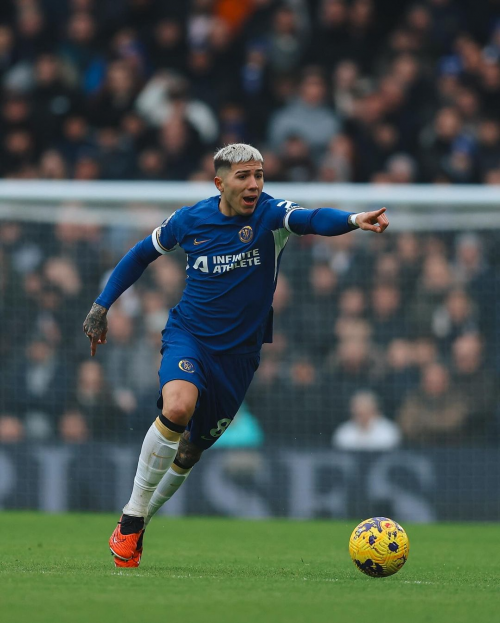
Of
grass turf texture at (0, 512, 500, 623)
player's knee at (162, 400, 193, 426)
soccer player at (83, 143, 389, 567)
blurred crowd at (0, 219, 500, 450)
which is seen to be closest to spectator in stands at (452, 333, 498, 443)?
blurred crowd at (0, 219, 500, 450)

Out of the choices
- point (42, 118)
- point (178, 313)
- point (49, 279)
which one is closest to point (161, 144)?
point (42, 118)

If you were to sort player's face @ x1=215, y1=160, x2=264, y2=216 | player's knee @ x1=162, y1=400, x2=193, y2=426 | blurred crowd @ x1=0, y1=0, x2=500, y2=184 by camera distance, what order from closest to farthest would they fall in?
1. player's knee @ x1=162, y1=400, x2=193, y2=426
2. player's face @ x1=215, y1=160, x2=264, y2=216
3. blurred crowd @ x1=0, y1=0, x2=500, y2=184

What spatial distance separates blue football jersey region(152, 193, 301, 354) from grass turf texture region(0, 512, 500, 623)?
4.30ft

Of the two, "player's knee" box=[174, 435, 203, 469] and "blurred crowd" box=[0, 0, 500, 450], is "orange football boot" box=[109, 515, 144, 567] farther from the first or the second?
"blurred crowd" box=[0, 0, 500, 450]

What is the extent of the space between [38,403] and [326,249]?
10.1ft

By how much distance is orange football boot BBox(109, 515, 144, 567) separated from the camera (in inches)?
254

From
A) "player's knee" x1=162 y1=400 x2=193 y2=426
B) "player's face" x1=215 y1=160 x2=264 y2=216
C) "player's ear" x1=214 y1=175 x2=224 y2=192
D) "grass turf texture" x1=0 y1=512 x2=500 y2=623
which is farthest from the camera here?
"player's ear" x1=214 y1=175 x2=224 y2=192

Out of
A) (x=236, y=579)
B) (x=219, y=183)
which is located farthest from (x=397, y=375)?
(x=236, y=579)

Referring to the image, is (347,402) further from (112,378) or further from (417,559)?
(417,559)

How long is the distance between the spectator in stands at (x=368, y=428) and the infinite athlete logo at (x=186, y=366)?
16.4 ft

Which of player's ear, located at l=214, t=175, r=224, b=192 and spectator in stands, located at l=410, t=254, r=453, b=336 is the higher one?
player's ear, located at l=214, t=175, r=224, b=192

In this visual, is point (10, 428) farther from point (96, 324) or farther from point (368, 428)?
point (96, 324)

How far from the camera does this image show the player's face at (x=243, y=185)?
6656mm

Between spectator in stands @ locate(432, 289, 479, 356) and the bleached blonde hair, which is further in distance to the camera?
spectator in stands @ locate(432, 289, 479, 356)
